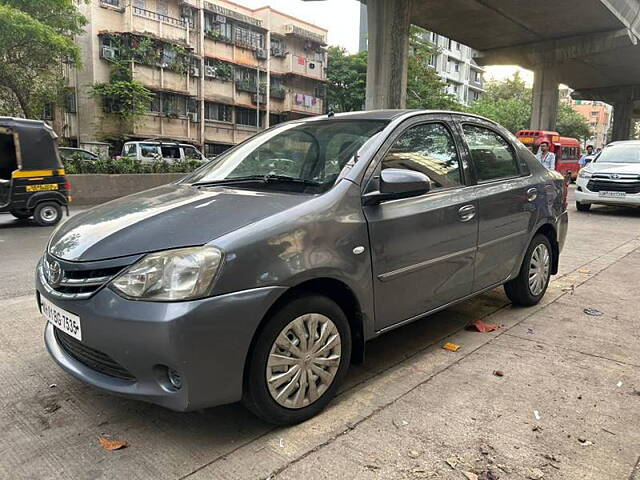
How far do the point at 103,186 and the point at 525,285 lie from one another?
460 inches

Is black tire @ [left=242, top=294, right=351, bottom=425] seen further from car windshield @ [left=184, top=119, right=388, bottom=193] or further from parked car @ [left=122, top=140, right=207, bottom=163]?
parked car @ [left=122, top=140, right=207, bottom=163]

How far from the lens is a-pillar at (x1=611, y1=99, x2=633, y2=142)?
40875mm

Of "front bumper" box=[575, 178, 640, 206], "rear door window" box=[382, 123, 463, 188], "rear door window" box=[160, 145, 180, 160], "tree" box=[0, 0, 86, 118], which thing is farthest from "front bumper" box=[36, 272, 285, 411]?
"tree" box=[0, 0, 86, 118]

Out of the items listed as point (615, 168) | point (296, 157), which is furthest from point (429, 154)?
point (615, 168)

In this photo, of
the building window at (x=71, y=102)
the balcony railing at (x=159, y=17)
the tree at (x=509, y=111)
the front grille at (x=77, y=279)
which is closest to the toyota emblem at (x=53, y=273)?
the front grille at (x=77, y=279)

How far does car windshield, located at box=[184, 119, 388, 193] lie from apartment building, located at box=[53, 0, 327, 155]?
23.8 metres

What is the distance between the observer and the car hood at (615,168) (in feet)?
36.8

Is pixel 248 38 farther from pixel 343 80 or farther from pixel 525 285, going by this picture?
pixel 525 285

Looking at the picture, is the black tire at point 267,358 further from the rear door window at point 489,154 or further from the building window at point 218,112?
the building window at point 218,112

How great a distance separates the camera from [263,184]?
3.19 metres

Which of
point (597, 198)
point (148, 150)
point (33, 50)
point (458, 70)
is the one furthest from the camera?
point (458, 70)

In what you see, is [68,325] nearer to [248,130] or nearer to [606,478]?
[606,478]

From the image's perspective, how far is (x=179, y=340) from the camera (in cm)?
221

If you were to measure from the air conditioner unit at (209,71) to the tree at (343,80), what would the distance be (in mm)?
10389
